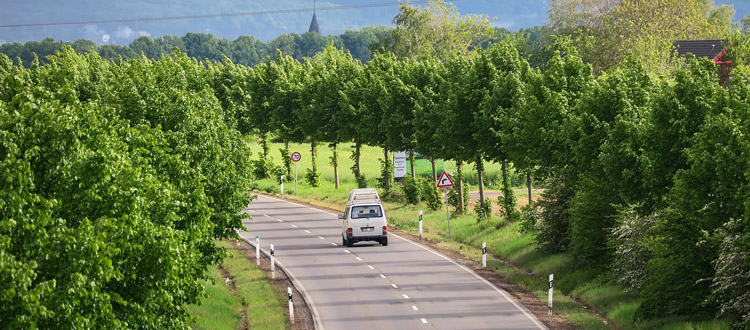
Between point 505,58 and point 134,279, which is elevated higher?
point 505,58

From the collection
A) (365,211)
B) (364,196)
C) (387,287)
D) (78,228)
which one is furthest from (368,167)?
(78,228)

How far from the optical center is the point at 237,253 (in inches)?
1465

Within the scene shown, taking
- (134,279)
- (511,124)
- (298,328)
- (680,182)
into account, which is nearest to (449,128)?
(511,124)

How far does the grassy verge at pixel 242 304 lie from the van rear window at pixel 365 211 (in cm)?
482

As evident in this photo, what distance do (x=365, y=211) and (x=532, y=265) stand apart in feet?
24.9

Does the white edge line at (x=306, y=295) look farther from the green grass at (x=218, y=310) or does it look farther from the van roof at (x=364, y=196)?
the van roof at (x=364, y=196)

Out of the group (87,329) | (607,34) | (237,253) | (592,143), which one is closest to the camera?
(87,329)

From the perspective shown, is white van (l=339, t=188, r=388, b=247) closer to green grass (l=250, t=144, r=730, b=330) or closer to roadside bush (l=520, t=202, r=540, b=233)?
green grass (l=250, t=144, r=730, b=330)

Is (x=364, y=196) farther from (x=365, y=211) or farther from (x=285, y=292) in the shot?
(x=285, y=292)

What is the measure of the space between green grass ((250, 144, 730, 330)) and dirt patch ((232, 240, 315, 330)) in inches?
267

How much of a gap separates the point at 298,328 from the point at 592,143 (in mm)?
10044

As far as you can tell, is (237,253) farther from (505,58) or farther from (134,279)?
(134,279)

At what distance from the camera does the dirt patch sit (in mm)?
24078

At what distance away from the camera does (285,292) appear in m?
28.5
